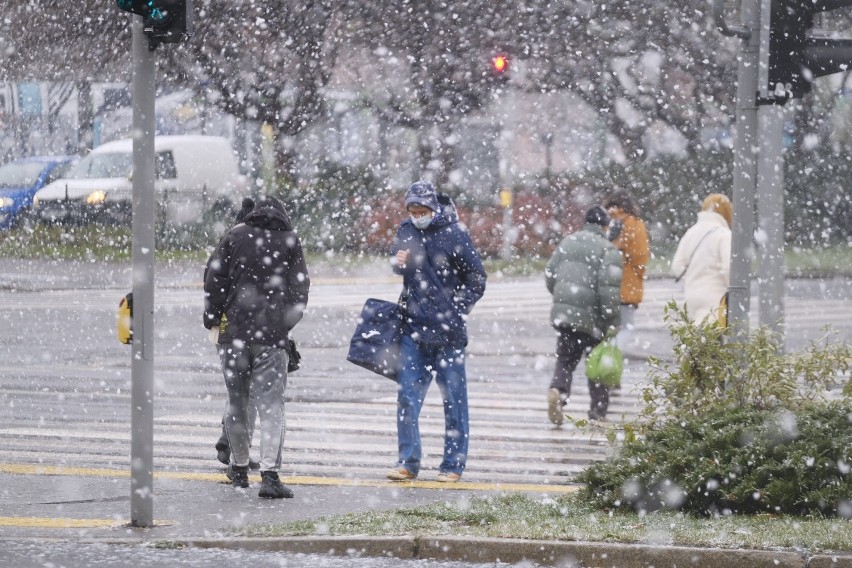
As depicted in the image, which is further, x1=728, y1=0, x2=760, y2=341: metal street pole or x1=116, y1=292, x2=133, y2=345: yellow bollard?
x1=728, y1=0, x2=760, y2=341: metal street pole

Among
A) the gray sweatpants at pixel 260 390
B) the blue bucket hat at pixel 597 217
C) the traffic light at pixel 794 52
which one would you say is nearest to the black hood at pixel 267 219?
the gray sweatpants at pixel 260 390

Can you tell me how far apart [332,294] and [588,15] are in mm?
11207

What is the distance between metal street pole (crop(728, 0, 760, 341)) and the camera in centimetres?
886

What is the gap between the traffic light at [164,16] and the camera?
7.65m

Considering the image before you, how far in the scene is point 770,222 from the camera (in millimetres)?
11391

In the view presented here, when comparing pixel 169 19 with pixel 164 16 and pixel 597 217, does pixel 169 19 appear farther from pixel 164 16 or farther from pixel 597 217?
pixel 597 217

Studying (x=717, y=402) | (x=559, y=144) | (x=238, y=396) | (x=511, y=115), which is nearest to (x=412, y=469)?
(x=238, y=396)

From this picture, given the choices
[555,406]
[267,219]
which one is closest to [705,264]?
[555,406]

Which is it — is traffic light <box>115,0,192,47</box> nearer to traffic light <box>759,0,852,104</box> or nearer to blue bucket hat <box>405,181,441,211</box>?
blue bucket hat <box>405,181,441,211</box>

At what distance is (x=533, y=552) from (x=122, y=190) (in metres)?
26.2

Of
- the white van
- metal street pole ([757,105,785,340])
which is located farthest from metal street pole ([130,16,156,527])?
the white van

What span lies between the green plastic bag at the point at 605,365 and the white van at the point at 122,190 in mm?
20848

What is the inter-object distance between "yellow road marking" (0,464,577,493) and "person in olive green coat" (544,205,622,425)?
241 centimetres

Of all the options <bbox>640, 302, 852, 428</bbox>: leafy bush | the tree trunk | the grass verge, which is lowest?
the grass verge
